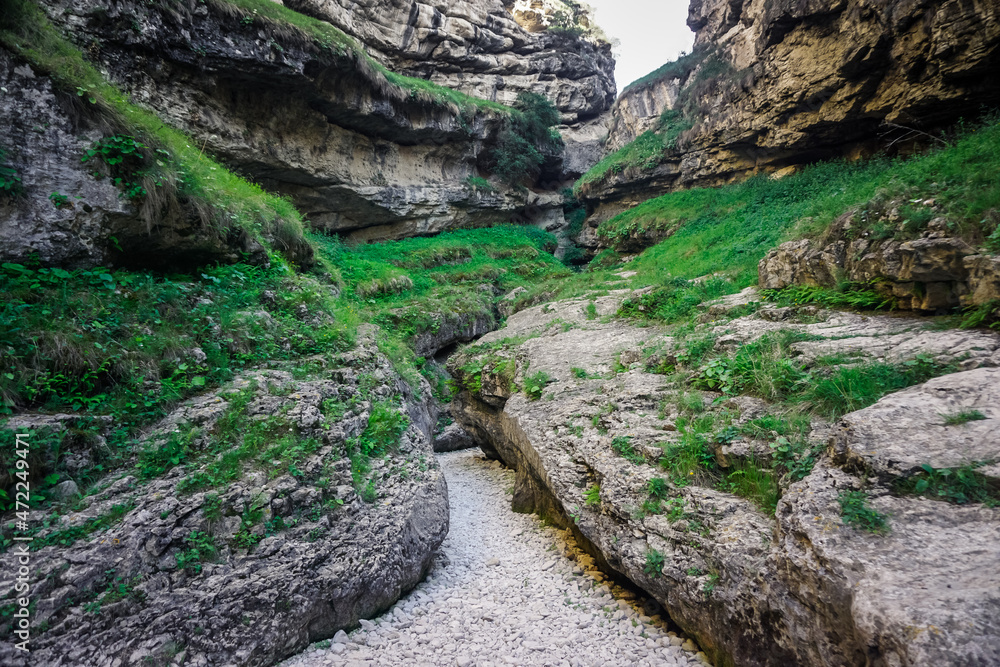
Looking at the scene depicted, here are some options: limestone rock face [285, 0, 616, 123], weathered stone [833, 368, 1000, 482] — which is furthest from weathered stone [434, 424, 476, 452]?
limestone rock face [285, 0, 616, 123]

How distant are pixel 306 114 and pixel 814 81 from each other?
18.5 meters

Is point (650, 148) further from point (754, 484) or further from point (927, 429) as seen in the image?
point (927, 429)

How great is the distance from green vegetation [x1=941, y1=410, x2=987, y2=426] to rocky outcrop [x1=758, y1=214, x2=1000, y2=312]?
2.39 m

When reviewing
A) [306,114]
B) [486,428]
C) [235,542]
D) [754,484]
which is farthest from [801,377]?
[306,114]

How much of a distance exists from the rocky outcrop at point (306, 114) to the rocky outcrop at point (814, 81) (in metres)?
9.66

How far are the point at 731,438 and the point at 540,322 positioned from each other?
8139mm

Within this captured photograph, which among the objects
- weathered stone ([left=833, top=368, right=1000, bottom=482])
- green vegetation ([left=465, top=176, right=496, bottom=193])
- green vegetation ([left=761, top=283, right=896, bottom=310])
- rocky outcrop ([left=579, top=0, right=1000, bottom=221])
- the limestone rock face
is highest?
the limestone rock face

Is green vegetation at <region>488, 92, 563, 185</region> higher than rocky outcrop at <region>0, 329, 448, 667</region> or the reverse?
higher

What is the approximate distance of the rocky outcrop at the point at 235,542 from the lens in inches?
144

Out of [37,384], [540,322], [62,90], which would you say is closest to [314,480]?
[37,384]

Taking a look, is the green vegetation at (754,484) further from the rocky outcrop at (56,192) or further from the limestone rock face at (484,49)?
the limestone rock face at (484,49)

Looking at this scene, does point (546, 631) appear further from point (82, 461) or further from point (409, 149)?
point (409, 149)

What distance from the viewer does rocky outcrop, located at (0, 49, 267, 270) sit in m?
5.20

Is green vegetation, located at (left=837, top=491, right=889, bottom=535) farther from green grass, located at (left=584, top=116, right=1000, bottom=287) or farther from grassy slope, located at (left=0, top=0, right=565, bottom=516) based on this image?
grassy slope, located at (left=0, top=0, right=565, bottom=516)
